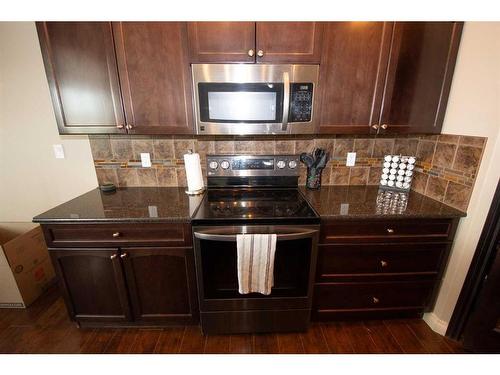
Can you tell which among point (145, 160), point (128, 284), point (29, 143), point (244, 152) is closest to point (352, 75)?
point (244, 152)

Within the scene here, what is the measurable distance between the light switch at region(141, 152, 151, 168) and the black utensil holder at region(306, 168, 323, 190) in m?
1.24

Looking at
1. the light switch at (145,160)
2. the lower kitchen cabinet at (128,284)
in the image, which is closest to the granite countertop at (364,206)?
the lower kitchen cabinet at (128,284)

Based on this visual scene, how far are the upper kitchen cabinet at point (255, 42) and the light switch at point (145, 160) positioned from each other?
81cm

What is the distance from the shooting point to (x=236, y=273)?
1.30 meters

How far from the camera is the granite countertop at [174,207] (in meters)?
1.20

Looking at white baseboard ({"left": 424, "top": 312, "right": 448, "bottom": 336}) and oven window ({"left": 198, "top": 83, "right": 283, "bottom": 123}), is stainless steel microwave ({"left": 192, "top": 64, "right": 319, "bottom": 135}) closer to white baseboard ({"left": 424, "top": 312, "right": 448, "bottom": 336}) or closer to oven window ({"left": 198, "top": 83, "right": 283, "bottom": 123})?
oven window ({"left": 198, "top": 83, "right": 283, "bottom": 123})

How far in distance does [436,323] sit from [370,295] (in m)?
0.52

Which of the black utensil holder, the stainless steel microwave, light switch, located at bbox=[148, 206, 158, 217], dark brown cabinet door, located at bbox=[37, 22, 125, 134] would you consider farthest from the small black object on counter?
dark brown cabinet door, located at bbox=[37, 22, 125, 134]

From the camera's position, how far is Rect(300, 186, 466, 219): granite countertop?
1.23m

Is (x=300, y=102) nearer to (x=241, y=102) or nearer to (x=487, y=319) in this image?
(x=241, y=102)

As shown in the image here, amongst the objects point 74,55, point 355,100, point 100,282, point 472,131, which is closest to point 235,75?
point 355,100

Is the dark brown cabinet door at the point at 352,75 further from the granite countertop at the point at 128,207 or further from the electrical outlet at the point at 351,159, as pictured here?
the granite countertop at the point at 128,207

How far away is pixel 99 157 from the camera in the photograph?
1670mm
